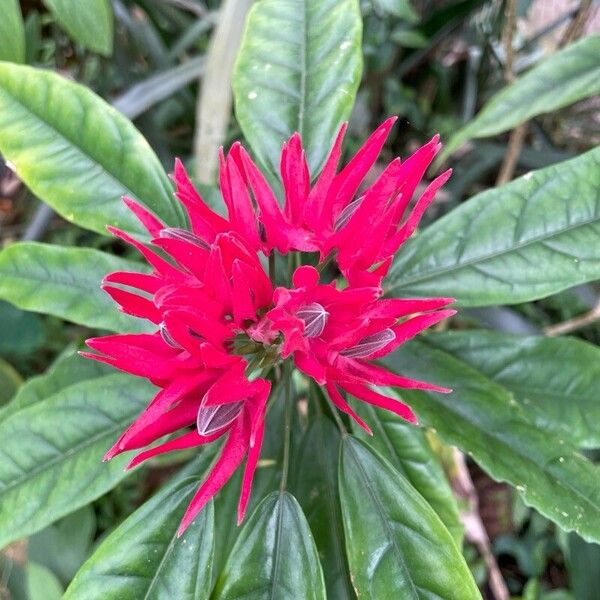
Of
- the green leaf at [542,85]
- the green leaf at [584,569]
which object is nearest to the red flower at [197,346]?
the green leaf at [542,85]

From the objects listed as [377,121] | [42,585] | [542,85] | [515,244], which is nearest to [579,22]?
[542,85]

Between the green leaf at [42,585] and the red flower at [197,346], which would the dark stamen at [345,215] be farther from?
the green leaf at [42,585]

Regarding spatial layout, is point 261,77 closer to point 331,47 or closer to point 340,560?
point 331,47

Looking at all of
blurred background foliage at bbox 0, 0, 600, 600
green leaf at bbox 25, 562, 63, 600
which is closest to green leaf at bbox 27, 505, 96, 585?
blurred background foliage at bbox 0, 0, 600, 600

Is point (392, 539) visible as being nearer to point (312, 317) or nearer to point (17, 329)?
point (312, 317)

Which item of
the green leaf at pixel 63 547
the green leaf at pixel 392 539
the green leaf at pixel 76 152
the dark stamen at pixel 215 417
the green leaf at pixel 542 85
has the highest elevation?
the green leaf at pixel 76 152

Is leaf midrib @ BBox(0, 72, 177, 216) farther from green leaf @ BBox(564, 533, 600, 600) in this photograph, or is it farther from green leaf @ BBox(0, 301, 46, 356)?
green leaf @ BBox(564, 533, 600, 600)

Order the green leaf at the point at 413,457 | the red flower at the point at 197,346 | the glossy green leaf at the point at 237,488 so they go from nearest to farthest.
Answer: the red flower at the point at 197,346 < the green leaf at the point at 413,457 < the glossy green leaf at the point at 237,488
